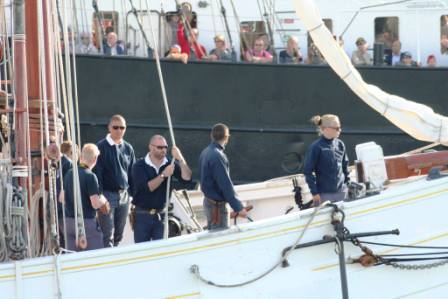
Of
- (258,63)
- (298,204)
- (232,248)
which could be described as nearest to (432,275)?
(232,248)

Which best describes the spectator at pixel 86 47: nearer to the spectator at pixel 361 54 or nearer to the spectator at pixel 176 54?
the spectator at pixel 176 54

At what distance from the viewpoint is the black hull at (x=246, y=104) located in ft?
56.2

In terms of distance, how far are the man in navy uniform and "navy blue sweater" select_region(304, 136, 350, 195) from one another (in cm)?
106

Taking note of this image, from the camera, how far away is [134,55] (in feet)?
56.6

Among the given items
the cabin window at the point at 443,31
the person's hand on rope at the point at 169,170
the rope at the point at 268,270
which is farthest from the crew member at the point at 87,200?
the cabin window at the point at 443,31

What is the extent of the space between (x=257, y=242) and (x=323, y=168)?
78.4 inches

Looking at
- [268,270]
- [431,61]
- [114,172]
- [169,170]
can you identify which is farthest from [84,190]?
[431,61]

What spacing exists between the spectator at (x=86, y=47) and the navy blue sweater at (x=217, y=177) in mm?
7426

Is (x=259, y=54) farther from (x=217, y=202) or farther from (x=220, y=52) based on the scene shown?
(x=217, y=202)

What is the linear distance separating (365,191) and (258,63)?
815cm

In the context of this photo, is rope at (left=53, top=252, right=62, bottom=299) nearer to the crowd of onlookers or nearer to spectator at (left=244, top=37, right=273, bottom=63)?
the crowd of onlookers

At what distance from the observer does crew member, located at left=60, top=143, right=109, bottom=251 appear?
948 centimetres

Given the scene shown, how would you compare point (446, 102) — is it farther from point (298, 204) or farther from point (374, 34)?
point (298, 204)

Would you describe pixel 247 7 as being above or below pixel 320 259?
above
